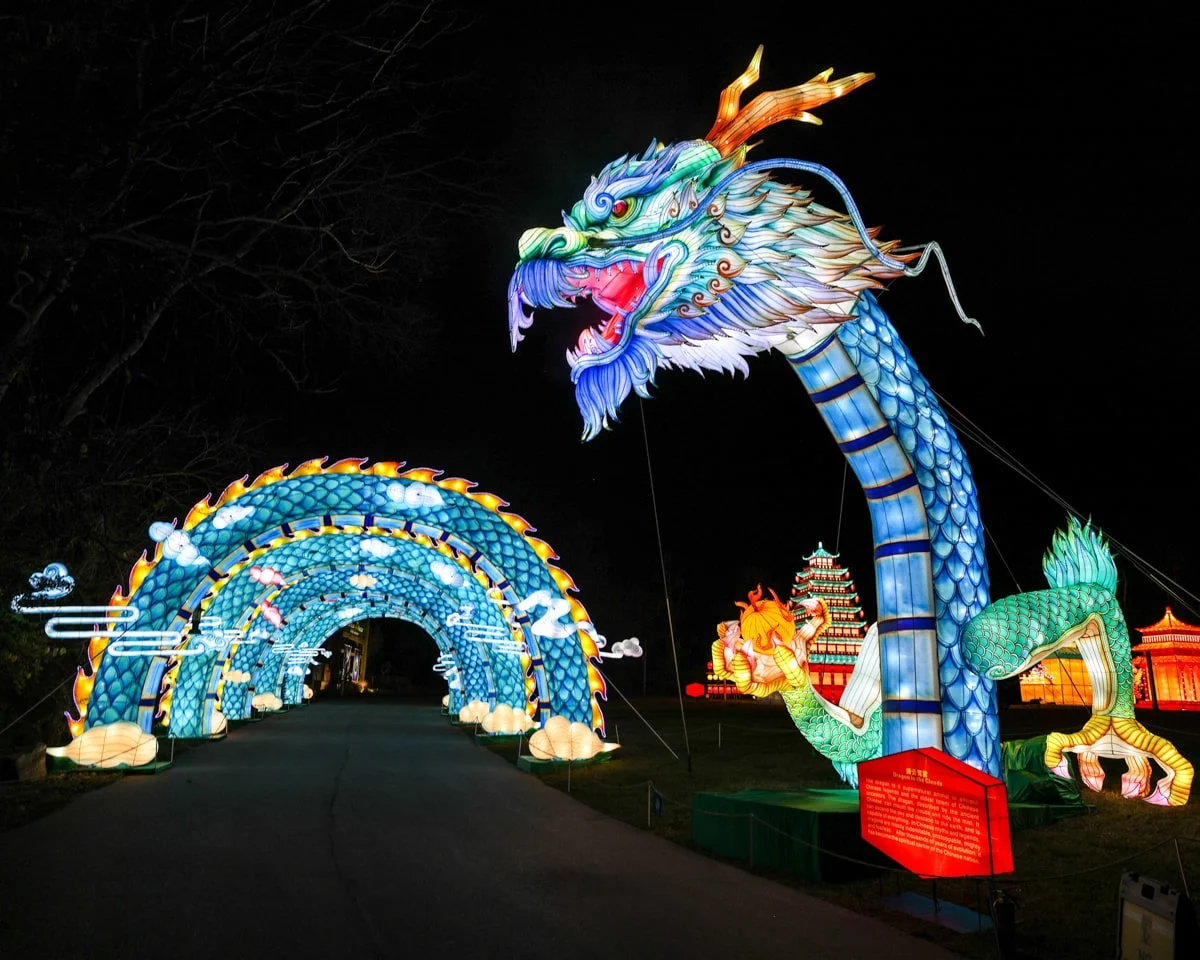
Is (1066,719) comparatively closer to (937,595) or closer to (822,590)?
(822,590)

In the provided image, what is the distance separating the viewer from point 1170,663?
120 ft

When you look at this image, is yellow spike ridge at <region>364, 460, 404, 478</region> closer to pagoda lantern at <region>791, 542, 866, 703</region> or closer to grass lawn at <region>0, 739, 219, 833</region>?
grass lawn at <region>0, 739, 219, 833</region>

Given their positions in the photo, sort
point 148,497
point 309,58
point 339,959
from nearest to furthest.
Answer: point 339,959, point 309,58, point 148,497

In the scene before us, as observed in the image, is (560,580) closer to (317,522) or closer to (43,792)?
(317,522)

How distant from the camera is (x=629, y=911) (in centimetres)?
617

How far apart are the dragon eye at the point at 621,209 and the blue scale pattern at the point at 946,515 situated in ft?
7.16

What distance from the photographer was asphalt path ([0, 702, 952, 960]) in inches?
212

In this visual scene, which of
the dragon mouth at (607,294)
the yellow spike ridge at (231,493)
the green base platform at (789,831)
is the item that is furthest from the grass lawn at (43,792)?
the dragon mouth at (607,294)

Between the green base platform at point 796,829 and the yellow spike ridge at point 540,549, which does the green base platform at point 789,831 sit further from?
the yellow spike ridge at point 540,549

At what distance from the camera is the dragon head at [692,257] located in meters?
7.44

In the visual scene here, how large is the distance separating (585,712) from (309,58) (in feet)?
41.6

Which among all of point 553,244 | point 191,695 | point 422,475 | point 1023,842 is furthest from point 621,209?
point 191,695

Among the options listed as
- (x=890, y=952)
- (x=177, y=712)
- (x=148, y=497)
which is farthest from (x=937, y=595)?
(x=177, y=712)

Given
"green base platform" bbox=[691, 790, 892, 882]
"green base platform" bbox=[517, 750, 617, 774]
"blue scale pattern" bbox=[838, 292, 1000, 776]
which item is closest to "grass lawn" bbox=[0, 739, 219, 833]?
"green base platform" bbox=[517, 750, 617, 774]
